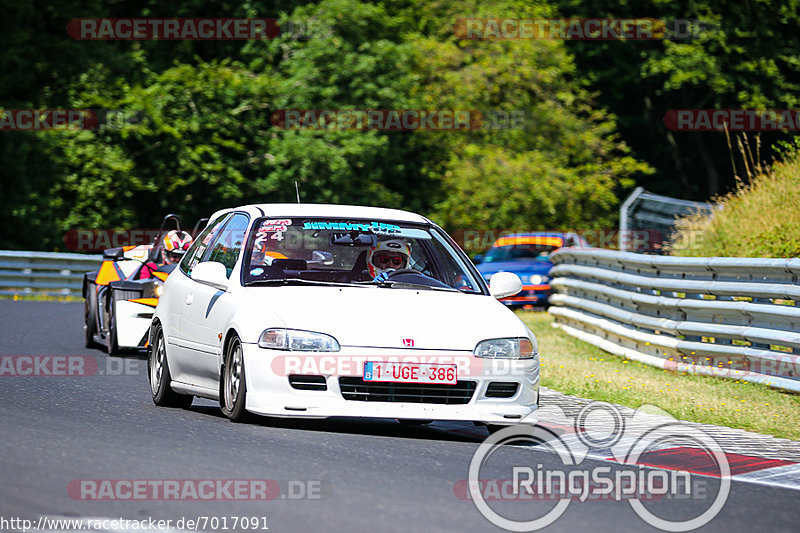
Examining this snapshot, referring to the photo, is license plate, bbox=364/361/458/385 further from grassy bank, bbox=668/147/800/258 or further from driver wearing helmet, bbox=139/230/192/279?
grassy bank, bbox=668/147/800/258

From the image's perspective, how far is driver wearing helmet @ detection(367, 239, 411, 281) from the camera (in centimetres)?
1008

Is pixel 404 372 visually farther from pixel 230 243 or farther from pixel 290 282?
pixel 230 243

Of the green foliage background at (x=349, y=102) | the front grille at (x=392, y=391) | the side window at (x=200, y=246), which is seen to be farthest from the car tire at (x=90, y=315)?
the green foliage background at (x=349, y=102)

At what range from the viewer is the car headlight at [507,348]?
28.3ft

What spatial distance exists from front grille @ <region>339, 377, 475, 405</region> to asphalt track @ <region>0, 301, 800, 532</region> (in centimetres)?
26

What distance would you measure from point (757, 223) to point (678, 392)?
15.9 feet

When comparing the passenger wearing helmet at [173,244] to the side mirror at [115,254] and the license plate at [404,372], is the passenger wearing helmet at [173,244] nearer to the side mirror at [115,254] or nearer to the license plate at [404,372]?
the side mirror at [115,254]

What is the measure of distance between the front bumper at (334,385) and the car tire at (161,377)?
167cm

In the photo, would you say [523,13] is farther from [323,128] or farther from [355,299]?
[355,299]

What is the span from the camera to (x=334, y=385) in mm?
8352

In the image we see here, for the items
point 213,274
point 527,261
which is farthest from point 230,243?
point 527,261

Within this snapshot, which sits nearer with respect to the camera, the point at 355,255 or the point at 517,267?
the point at 355,255

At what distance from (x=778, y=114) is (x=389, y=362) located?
1415 inches

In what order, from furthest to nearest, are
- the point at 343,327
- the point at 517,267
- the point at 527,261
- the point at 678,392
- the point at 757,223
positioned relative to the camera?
the point at 527,261 < the point at 517,267 < the point at 757,223 < the point at 678,392 < the point at 343,327
